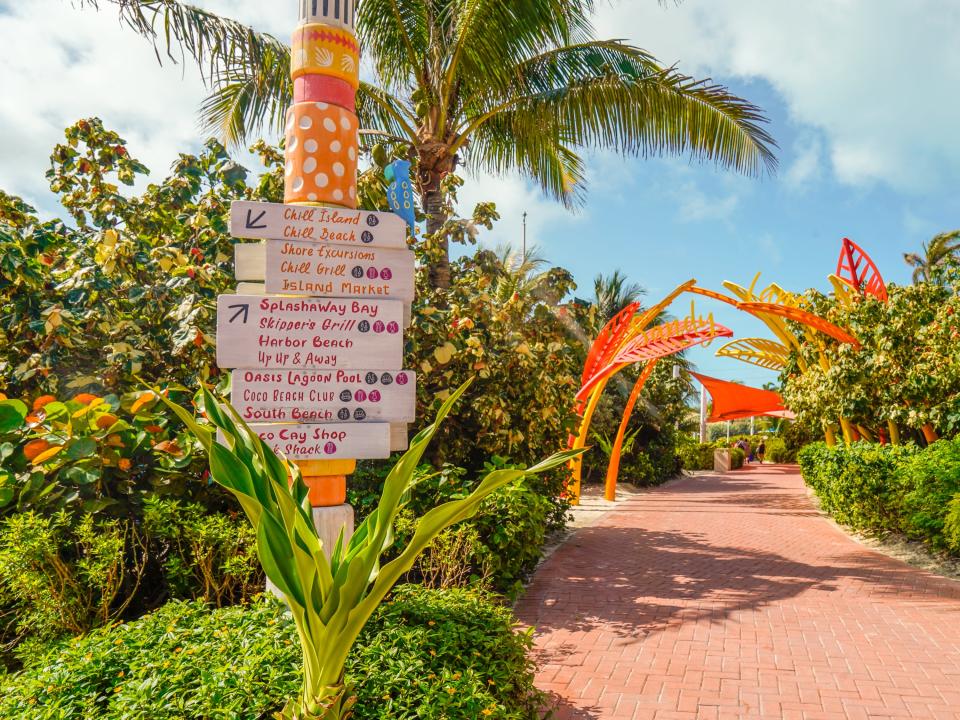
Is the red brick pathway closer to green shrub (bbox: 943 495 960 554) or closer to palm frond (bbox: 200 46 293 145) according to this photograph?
green shrub (bbox: 943 495 960 554)

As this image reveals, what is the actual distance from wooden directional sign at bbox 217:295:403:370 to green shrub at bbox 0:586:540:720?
1126 mm

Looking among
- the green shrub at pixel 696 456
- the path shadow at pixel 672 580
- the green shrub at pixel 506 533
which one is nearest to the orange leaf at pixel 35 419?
the green shrub at pixel 506 533

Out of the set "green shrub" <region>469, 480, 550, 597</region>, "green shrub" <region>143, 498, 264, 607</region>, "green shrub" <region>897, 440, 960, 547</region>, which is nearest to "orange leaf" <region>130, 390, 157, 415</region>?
"green shrub" <region>143, 498, 264, 607</region>

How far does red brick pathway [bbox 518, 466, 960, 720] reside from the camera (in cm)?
385

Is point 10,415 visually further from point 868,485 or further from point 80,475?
point 868,485

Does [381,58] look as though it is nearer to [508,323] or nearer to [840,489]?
[508,323]

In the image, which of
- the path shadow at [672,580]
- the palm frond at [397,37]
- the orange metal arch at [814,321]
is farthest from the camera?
the orange metal arch at [814,321]

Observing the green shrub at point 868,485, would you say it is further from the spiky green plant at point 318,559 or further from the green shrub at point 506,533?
the spiky green plant at point 318,559

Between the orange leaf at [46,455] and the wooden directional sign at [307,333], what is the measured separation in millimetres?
1384

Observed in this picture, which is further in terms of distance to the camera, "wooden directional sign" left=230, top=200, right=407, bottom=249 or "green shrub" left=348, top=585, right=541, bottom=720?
"wooden directional sign" left=230, top=200, right=407, bottom=249

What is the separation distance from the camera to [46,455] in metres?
3.62

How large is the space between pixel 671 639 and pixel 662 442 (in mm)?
14589

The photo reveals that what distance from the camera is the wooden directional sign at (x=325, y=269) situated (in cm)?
316

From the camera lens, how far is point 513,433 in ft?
22.4
